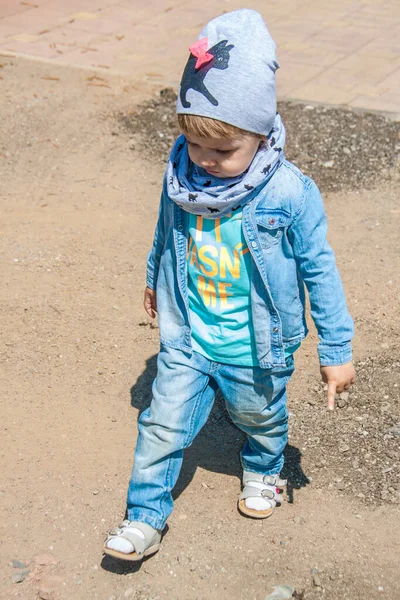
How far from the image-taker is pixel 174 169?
8.93ft

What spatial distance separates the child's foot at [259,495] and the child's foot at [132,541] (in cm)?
36

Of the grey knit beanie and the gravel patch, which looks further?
the gravel patch

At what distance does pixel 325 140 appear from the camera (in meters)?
5.55

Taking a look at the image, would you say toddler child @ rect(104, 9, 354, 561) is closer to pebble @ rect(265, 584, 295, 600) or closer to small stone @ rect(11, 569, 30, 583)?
small stone @ rect(11, 569, 30, 583)

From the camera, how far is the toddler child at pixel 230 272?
8.14 ft

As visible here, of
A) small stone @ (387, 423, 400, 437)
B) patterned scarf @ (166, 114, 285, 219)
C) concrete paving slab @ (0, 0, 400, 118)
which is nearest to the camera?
patterned scarf @ (166, 114, 285, 219)

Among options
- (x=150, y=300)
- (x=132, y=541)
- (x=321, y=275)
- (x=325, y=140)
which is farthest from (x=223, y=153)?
(x=325, y=140)

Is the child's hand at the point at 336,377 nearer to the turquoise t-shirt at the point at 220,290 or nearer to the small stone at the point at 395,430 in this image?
the turquoise t-shirt at the point at 220,290

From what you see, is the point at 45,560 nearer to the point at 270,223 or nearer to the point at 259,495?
the point at 259,495

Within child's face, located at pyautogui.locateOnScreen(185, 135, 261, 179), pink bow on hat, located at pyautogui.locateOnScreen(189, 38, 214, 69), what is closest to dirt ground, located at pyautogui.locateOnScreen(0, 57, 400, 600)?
child's face, located at pyautogui.locateOnScreen(185, 135, 261, 179)

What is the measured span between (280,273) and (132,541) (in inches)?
38.8

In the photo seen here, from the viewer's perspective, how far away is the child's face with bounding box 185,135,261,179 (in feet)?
8.28

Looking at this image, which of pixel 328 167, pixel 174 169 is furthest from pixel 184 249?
pixel 328 167

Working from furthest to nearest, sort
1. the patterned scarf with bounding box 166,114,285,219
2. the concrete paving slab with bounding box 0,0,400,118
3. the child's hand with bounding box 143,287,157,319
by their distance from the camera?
the concrete paving slab with bounding box 0,0,400,118 < the child's hand with bounding box 143,287,157,319 < the patterned scarf with bounding box 166,114,285,219
